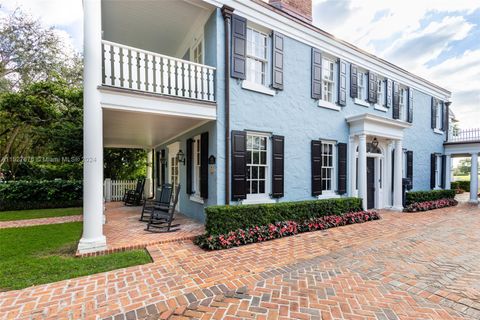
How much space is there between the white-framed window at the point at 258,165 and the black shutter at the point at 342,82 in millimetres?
4009

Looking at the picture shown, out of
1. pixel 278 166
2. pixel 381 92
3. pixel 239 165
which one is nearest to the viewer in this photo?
pixel 239 165

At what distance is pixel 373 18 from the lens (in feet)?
30.4

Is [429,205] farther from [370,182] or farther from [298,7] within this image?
[298,7]

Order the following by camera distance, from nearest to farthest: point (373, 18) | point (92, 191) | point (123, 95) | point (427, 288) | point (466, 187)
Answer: point (427, 288)
point (92, 191)
point (123, 95)
point (373, 18)
point (466, 187)

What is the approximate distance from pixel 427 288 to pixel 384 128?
7.46 metres

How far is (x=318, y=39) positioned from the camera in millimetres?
8406

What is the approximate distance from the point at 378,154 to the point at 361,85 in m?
3.17

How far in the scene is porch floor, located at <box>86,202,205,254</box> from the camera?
5.17m

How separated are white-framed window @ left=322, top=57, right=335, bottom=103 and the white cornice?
37 centimetres

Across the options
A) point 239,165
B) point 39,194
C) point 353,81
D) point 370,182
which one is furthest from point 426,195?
point 39,194

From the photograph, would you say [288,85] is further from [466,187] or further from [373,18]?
[466,187]

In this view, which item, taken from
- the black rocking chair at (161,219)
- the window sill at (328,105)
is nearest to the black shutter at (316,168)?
the window sill at (328,105)

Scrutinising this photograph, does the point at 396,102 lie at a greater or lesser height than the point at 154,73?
greater

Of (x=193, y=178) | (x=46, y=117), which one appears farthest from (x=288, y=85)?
(x=46, y=117)
